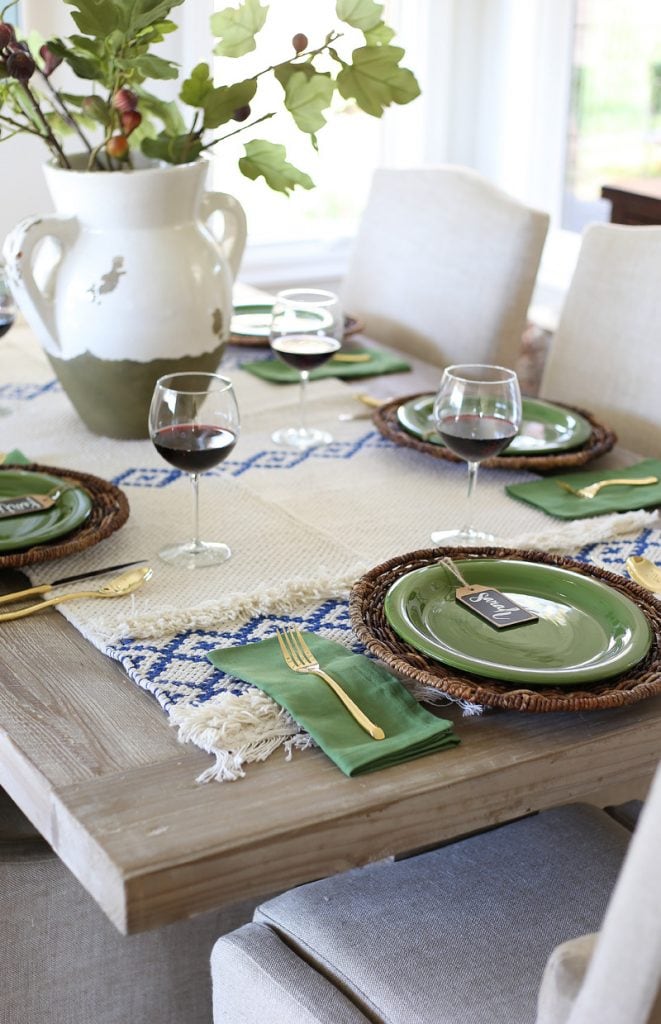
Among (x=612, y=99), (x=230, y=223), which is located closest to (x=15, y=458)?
(x=230, y=223)

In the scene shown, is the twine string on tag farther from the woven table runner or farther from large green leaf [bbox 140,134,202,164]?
large green leaf [bbox 140,134,202,164]

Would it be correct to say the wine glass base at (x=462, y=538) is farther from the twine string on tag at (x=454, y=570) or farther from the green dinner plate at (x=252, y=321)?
the green dinner plate at (x=252, y=321)

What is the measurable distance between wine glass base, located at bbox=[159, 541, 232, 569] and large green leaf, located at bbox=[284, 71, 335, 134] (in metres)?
0.51

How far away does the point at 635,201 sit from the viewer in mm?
2689

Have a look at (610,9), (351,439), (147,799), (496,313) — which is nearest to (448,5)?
(610,9)

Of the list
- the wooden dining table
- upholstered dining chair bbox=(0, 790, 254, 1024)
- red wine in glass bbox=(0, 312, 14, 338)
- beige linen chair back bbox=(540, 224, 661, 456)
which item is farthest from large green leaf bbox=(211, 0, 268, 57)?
upholstered dining chair bbox=(0, 790, 254, 1024)

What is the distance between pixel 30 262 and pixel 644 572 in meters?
0.77

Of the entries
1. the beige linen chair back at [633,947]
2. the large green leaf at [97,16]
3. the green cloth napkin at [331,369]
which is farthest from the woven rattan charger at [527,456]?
the beige linen chair back at [633,947]

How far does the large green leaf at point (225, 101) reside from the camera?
138 centimetres

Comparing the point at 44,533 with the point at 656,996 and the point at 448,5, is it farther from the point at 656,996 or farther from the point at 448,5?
the point at 448,5

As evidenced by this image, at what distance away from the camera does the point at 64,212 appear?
1.43 m

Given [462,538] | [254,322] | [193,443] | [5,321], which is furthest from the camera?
[254,322]

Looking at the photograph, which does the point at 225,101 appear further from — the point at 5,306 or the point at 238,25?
the point at 5,306

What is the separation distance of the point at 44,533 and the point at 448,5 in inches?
109
